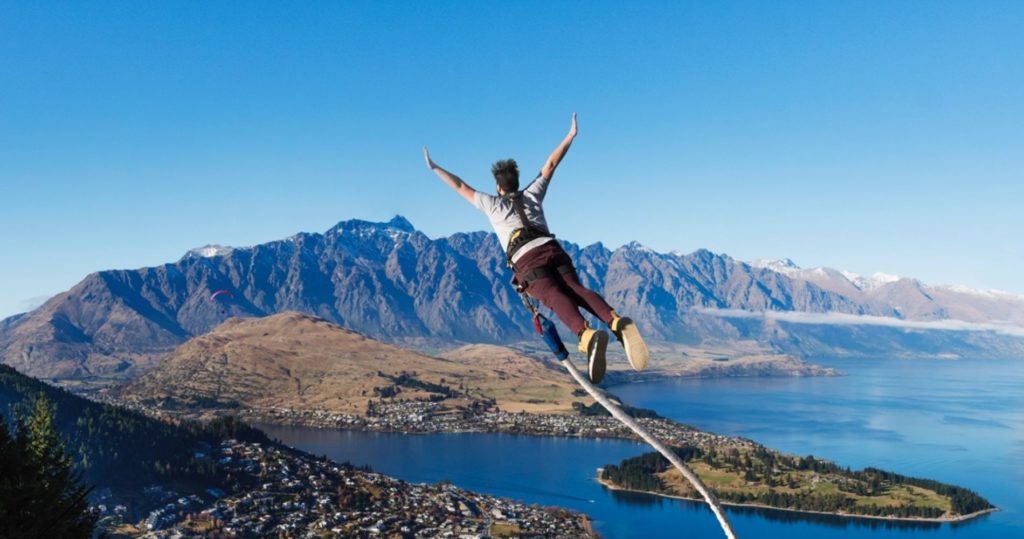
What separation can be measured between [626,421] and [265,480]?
89.8 metres

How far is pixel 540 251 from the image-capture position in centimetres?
623

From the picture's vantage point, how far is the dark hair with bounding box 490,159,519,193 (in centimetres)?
631

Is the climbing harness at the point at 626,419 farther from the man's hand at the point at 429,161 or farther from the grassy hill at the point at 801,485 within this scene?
the grassy hill at the point at 801,485

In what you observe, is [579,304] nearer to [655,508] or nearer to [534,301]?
[534,301]

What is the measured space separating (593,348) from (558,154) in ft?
5.16

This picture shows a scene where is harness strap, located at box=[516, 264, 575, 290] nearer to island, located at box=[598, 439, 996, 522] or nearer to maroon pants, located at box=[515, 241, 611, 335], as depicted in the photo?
maroon pants, located at box=[515, 241, 611, 335]

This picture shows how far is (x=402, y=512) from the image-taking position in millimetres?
79562

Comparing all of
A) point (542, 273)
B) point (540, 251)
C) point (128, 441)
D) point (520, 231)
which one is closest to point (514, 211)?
point (520, 231)

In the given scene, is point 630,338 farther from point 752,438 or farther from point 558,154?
point 752,438

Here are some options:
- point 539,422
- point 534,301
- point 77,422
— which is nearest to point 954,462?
point 539,422

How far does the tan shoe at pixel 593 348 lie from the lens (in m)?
6.12

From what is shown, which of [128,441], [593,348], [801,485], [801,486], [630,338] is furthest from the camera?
[801,485]

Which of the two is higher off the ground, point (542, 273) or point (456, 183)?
point (456, 183)

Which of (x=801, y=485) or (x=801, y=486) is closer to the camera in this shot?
(x=801, y=486)
